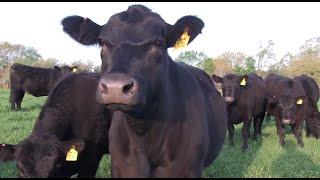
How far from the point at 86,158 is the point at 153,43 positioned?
243 cm

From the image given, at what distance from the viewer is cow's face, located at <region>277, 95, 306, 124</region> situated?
10.7m

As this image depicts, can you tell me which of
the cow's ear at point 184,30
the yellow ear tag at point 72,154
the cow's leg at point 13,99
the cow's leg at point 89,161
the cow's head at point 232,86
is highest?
the cow's ear at point 184,30

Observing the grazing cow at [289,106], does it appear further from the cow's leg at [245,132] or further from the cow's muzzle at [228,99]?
the cow's muzzle at [228,99]

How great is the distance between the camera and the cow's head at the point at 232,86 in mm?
10609

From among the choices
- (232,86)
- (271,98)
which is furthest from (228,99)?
(271,98)

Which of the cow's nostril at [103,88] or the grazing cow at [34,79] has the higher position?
the cow's nostril at [103,88]

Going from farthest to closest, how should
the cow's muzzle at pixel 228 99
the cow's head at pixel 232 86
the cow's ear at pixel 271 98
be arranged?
the cow's ear at pixel 271 98 → the cow's head at pixel 232 86 → the cow's muzzle at pixel 228 99

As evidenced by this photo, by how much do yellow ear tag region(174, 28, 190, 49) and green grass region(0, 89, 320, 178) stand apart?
3334mm

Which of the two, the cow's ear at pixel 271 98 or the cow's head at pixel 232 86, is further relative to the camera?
the cow's ear at pixel 271 98

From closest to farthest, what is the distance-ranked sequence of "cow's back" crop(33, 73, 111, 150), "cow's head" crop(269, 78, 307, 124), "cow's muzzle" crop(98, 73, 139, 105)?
"cow's muzzle" crop(98, 73, 139, 105) → "cow's back" crop(33, 73, 111, 150) → "cow's head" crop(269, 78, 307, 124)

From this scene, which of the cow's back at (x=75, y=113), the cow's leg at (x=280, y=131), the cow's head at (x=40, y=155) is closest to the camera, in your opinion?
the cow's head at (x=40, y=155)

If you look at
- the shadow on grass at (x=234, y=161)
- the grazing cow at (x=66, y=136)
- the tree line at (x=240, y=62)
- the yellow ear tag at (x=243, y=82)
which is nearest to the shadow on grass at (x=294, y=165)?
the shadow on grass at (x=234, y=161)

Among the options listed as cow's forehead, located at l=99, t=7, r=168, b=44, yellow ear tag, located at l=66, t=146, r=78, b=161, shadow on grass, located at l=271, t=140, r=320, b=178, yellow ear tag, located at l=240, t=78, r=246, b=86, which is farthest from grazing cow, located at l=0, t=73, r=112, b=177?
yellow ear tag, located at l=240, t=78, r=246, b=86

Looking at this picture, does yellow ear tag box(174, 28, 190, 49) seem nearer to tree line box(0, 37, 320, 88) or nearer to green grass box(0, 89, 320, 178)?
green grass box(0, 89, 320, 178)
